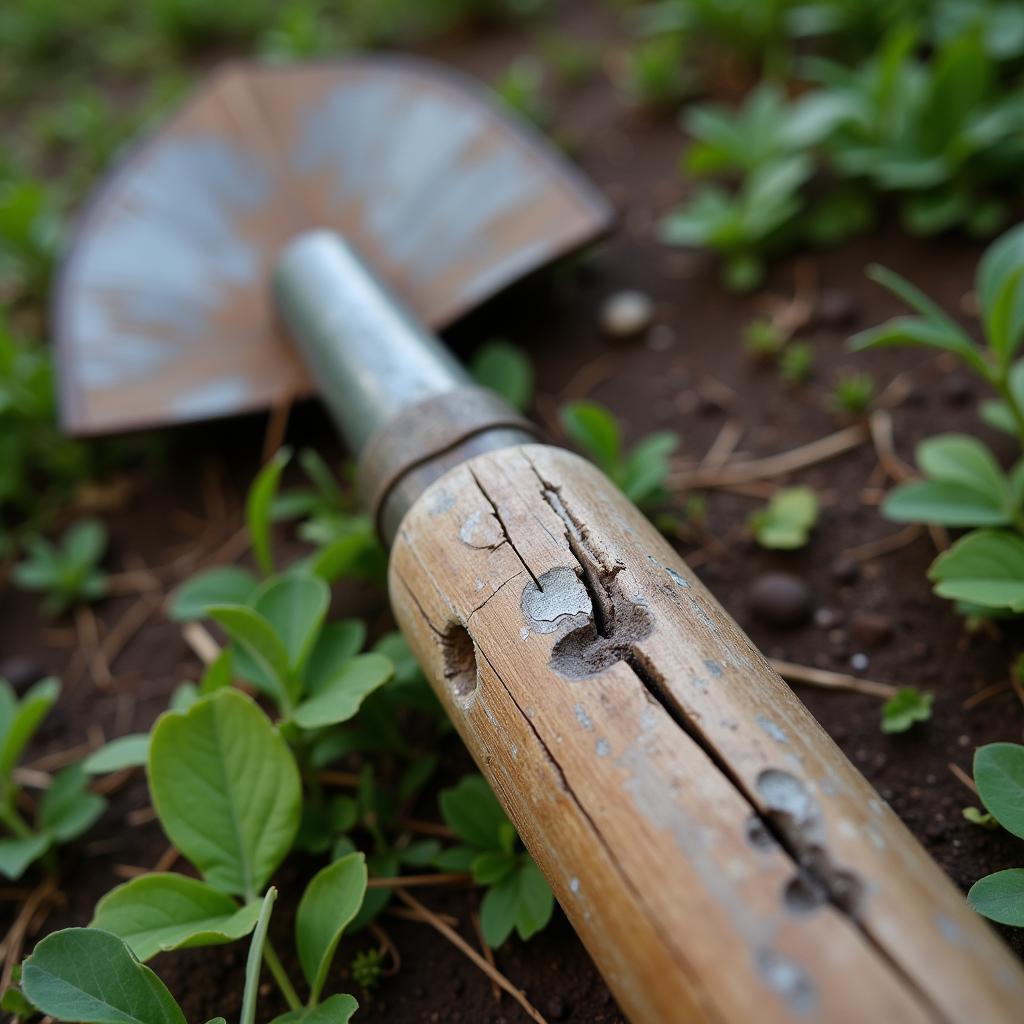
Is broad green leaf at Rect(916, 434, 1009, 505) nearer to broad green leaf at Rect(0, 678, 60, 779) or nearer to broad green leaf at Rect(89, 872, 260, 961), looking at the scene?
broad green leaf at Rect(89, 872, 260, 961)

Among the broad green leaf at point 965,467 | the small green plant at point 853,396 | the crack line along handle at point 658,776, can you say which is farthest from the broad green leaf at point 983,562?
the small green plant at point 853,396

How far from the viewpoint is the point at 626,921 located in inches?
31.4

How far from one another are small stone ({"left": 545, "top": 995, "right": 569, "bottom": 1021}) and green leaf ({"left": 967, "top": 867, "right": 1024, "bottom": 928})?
459mm

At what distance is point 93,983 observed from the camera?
970 millimetres

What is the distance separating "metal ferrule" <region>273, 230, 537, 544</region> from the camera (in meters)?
1.24

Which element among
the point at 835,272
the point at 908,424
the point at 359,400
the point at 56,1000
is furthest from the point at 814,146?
the point at 56,1000

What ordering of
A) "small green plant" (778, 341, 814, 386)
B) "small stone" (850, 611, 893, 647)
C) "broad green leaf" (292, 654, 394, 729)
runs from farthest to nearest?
"small green plant" (778, 341, 814, 386)
"small stone" (850, 611, 893, 647)
"broad green leaf" (292, 654, 394, 729)

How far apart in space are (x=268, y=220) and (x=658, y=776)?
164 centimetres

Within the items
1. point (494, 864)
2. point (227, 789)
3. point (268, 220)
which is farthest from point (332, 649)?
point (268, 220)

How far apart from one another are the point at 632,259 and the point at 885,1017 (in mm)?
1729

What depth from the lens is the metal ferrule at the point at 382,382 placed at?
49.0 inches

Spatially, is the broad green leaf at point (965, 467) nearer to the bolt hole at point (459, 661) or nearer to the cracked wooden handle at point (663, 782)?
the cracked wooden handle at point (663, 782)

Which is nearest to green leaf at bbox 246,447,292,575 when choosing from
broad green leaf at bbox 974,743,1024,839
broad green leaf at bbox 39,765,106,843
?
broad green leaf at bbox 39,765,106,843

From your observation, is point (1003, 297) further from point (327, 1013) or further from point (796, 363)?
point (327, 1013)
